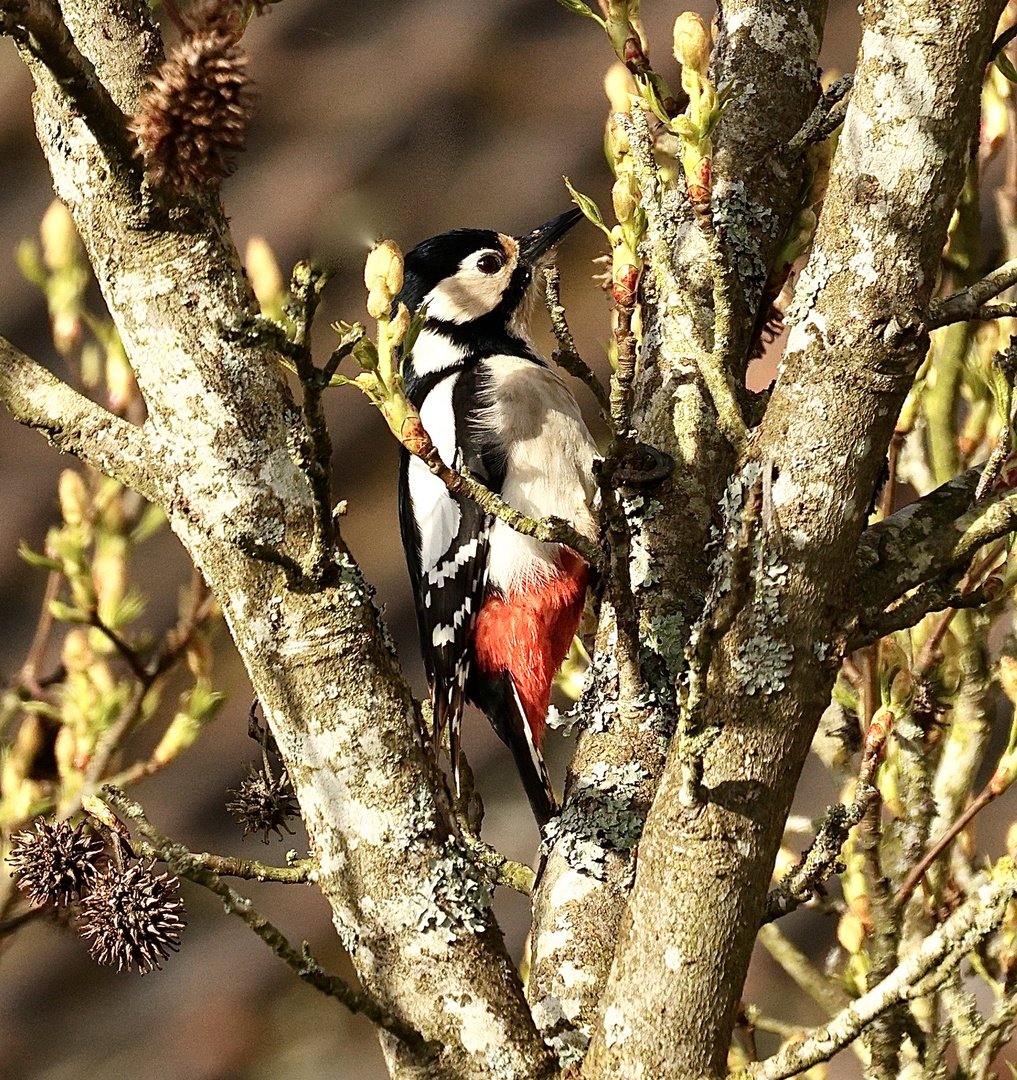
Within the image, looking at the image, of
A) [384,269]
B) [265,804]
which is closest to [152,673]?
[265,804]

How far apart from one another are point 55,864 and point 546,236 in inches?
51.3

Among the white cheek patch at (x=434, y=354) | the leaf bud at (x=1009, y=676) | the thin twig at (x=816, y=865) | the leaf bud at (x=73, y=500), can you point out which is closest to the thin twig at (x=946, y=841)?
the leaf bud at (x=1009, y=676)

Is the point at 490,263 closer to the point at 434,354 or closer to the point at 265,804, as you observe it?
the point at 434,354

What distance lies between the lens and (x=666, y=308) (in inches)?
46.6

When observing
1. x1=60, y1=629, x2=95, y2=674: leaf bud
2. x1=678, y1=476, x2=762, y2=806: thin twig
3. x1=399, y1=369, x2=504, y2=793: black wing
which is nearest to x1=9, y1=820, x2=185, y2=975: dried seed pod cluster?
x1=60, y1=629, x2=95, y2=674: leaf bud

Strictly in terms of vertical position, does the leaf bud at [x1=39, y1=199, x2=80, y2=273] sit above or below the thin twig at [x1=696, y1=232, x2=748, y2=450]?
above

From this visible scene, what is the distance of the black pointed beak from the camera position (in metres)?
2.06

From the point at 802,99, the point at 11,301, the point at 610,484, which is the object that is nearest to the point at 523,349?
the point at 11,301

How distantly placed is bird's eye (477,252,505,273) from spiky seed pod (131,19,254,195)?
1.31 meters

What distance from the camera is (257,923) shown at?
0.86m

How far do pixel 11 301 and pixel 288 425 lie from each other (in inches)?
46.6

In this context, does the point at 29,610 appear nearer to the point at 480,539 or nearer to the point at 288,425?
the point at 480,539

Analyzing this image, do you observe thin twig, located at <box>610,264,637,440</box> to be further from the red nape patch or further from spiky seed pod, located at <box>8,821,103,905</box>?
the red nape patch

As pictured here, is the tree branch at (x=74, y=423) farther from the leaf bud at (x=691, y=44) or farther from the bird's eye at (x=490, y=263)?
the bird's eye at (x=490, y=263)
